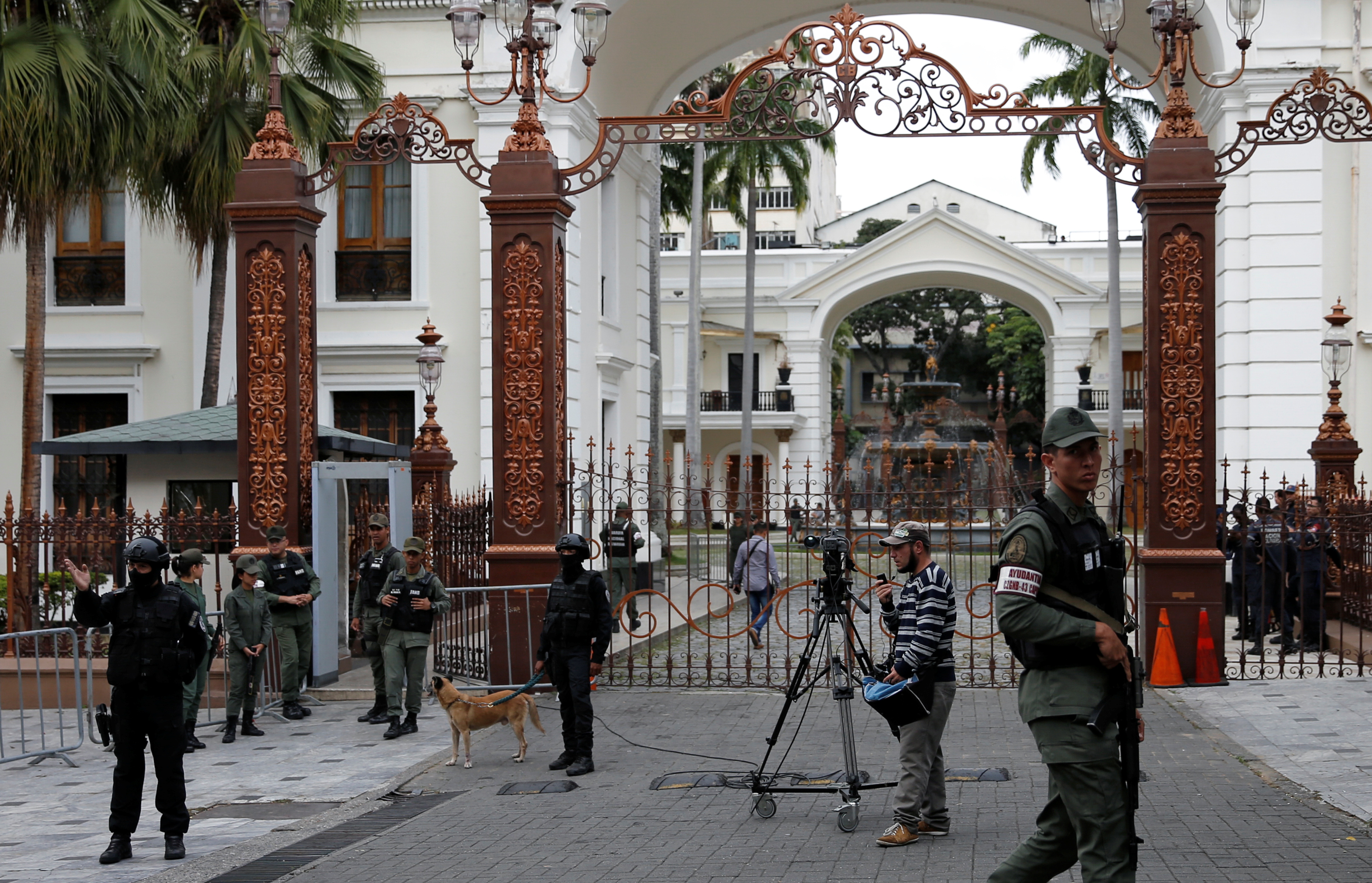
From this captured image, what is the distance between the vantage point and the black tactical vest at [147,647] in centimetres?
802

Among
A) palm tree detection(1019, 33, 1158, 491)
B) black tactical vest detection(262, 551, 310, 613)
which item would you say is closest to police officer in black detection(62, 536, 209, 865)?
black tactical vest detection(262, 551, 310, 613)

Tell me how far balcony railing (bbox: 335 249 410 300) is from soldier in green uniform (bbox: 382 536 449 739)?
478 inches

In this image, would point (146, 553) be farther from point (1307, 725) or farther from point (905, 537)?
point (1307, 725)

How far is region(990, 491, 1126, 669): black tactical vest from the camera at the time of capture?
17.4 ft

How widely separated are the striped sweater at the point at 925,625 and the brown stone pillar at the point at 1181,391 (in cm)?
547

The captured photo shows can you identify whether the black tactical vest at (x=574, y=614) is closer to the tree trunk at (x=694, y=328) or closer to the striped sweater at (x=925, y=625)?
the striped sweater at (x=925, y=625)

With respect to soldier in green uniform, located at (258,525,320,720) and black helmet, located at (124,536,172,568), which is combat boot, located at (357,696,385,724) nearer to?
soldier in green uniform, located at (258,525,320,720)

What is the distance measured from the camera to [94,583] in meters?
12.5

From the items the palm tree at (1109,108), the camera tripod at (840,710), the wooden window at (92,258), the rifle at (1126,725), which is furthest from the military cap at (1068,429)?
the palm tree at (1109,108)

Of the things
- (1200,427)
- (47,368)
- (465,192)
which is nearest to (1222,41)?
(1200,427)

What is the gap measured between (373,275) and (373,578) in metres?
12.0

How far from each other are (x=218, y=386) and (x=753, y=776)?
54.7ft

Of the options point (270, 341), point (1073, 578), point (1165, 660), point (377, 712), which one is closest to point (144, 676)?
point (377, 712)

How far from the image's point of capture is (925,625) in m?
7.79
